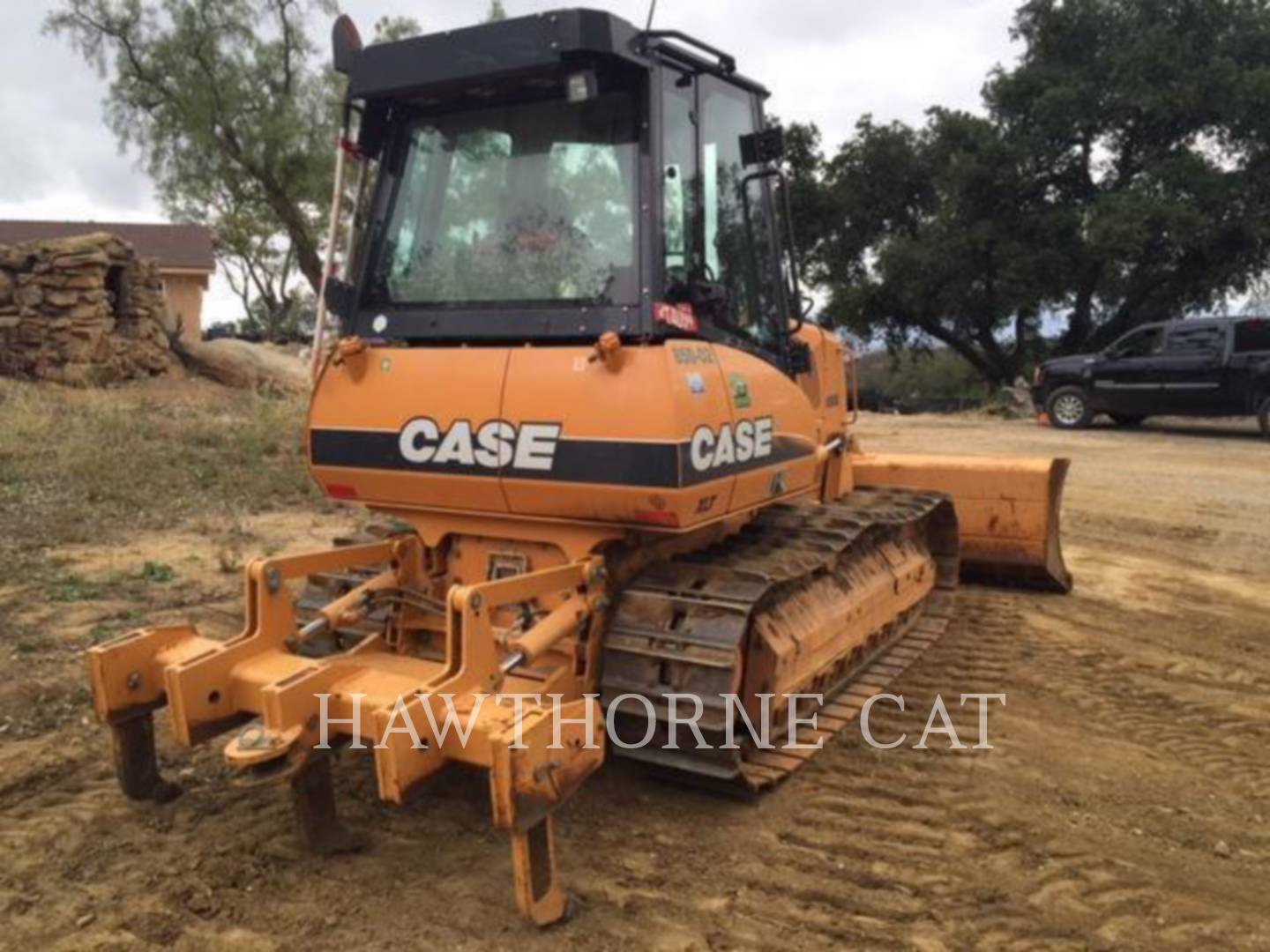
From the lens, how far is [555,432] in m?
3.86

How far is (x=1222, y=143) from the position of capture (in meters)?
21.3

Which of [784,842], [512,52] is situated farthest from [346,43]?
[784,842]

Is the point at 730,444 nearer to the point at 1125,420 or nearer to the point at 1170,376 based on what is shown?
the point at 1170,376

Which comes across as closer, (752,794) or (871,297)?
(752,794)

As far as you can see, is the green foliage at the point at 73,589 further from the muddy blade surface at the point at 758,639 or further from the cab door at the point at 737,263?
the cab door at the point at 737,263

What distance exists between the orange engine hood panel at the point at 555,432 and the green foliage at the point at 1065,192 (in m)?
18.6

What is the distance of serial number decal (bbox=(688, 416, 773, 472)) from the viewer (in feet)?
12.6

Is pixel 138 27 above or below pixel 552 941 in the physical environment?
above

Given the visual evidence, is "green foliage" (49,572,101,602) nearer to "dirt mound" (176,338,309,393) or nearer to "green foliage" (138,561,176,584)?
"green foliage" (138,561,176,584)

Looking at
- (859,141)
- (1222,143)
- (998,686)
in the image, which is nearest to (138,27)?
(859,141)

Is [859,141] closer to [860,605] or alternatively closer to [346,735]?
[860,605]

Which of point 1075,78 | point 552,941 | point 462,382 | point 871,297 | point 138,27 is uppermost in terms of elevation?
point 138,27

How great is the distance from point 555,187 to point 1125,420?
16.3 meters

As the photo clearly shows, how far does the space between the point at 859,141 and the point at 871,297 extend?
3597 millimetres
